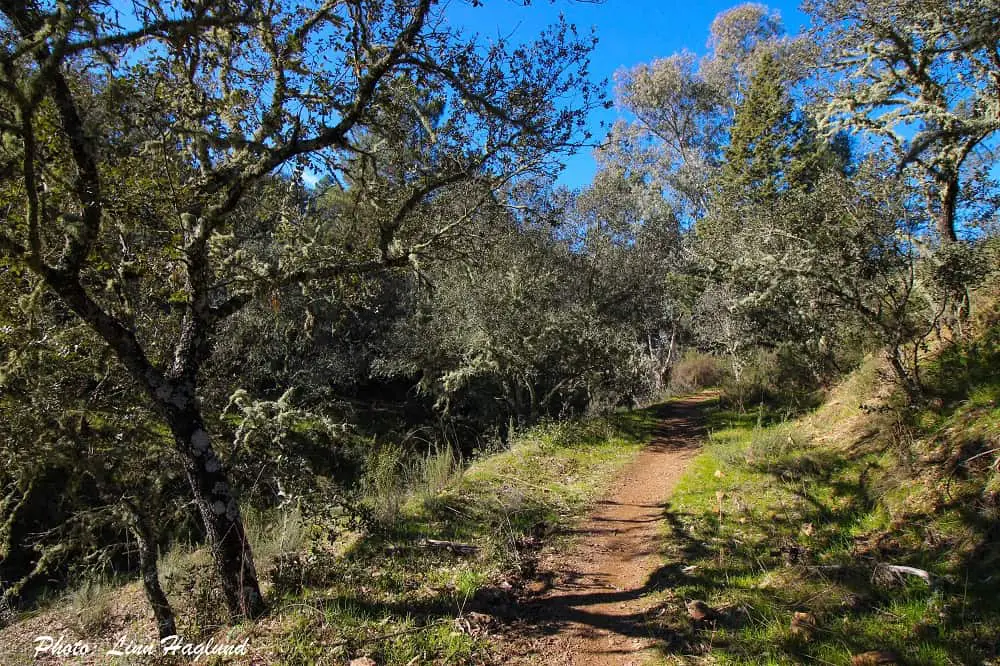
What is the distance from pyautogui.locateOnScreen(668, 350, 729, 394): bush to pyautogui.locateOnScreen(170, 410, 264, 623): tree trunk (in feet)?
58.9

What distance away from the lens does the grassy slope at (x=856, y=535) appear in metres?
3.66

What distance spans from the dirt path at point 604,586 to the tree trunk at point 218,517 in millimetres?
2513

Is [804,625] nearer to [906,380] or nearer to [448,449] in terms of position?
[906,380]

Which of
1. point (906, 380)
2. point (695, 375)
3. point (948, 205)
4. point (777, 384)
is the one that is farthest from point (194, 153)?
point (695, 375)

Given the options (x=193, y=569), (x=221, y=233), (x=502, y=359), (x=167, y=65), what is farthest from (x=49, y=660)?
(x=502, y=359)

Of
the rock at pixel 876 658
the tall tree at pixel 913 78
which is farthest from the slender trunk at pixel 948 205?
the rock at pixel 876 658

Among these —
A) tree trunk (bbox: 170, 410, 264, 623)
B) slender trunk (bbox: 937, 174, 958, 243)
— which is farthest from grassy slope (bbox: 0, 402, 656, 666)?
slender trunk (bbox: 937, 174, 958, 243)

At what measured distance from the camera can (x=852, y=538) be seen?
5039mm

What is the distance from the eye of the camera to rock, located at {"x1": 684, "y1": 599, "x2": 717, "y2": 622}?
167 inches

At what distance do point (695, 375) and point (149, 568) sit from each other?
1978cm

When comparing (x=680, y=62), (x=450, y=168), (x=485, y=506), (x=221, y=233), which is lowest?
(x=485, y=506)

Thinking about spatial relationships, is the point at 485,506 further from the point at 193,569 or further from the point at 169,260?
the point at 169,260

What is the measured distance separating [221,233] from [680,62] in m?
31.7

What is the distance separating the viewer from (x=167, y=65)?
4703mm
